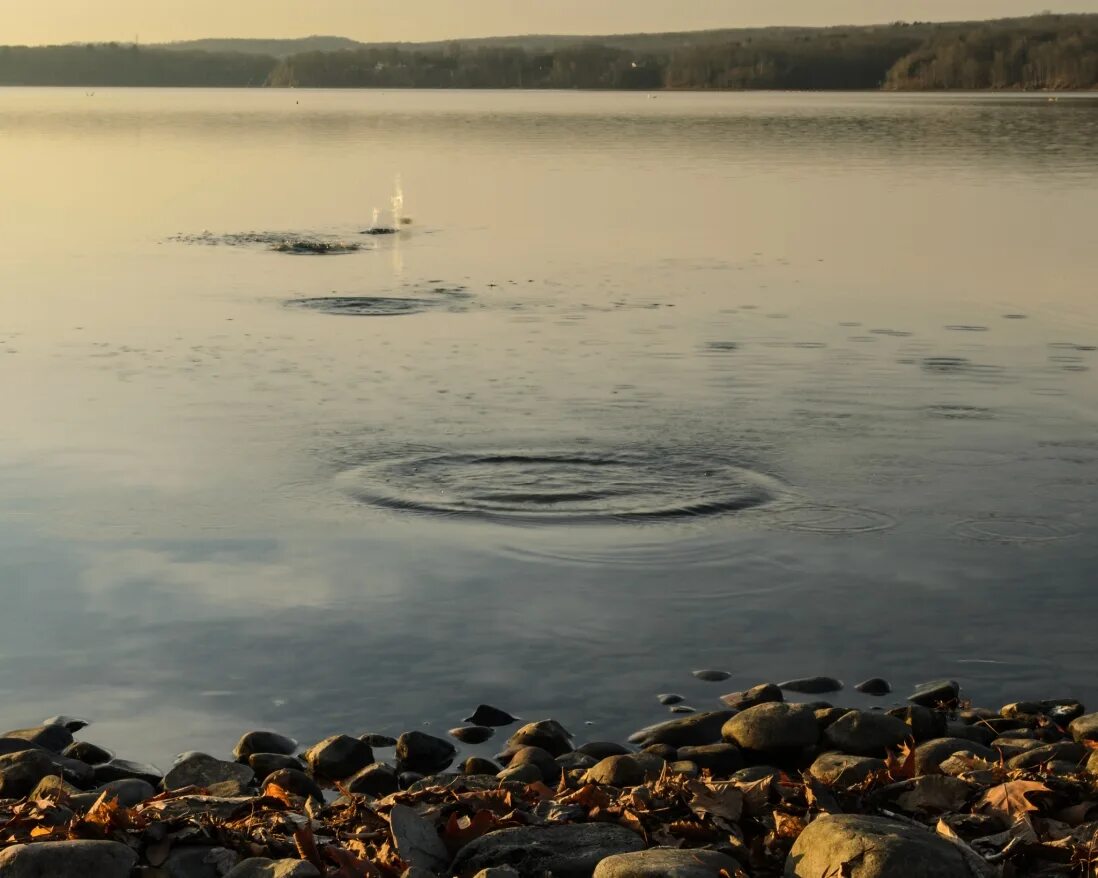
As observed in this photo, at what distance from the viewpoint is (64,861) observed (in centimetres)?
571

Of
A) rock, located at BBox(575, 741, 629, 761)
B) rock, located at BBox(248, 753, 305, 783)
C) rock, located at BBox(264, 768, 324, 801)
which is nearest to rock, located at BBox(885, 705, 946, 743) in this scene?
rock, located at BBox(575, 741, 629, 761)

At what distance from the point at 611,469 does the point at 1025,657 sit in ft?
14.3

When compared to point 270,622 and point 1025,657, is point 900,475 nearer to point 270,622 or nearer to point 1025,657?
point 1025,657

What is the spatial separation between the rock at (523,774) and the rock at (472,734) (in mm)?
682

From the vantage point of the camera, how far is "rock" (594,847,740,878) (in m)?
5.48

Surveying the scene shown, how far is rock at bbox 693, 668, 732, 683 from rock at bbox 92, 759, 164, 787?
3016 millimetres

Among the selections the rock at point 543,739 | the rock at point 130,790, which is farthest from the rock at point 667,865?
the rock at point 130,790

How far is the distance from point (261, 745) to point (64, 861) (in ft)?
7.30

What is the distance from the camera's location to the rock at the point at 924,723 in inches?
314

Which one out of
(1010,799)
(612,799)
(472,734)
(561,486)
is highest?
(1010,799)

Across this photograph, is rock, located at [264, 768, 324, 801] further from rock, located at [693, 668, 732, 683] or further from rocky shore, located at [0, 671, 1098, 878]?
rock, located at [693, 668, 732, 683]

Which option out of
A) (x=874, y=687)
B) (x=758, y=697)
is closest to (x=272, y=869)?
(x=758, y=697)

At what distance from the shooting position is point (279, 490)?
1248 cm

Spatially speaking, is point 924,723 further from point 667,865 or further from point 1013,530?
point 1013,530
